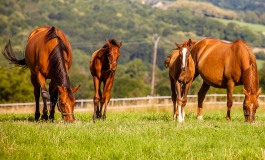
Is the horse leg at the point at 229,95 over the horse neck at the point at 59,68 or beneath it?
beneath

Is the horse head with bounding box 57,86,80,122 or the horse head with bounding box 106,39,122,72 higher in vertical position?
the horse head with bounding box 106,39,122,72

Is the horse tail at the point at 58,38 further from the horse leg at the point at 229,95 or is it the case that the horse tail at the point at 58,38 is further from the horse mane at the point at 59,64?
the horse leg at the point at 229,95

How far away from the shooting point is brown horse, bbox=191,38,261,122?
14555 millimetres

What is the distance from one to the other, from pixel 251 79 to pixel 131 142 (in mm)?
5808

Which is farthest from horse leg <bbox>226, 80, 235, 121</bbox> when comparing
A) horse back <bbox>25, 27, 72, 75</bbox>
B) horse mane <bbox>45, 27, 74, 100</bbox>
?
horse mane <bbox>45, 27, 74, 100</bbox>

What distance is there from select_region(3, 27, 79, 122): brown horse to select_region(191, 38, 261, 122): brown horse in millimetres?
4970

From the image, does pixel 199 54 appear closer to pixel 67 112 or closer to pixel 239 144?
pixel 67 112

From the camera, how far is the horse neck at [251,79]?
14.8 metres

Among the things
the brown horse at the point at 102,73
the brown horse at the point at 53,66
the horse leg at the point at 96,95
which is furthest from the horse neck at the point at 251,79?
the brown horse at the point at 53,66

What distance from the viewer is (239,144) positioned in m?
10.8

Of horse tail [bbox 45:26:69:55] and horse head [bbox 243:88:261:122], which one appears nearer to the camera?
horse head [bbox 243:88:261:122]

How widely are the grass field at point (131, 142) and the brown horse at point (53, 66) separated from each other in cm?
108

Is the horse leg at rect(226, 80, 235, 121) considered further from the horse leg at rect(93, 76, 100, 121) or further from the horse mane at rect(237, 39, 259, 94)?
the horse leg at rect(93, 76, 100, 121)

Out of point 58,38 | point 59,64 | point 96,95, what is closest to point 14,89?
point 96,95
